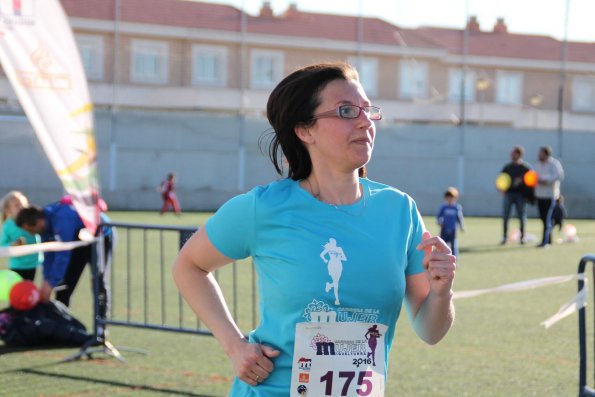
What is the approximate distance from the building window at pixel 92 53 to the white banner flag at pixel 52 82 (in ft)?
94.1

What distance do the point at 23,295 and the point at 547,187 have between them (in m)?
14.3

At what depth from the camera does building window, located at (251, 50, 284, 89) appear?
128 ft

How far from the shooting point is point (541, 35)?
40625 mm

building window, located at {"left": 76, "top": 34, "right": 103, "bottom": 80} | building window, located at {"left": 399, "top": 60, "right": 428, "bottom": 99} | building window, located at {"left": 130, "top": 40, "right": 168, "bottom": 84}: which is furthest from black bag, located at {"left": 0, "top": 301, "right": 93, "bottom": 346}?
building window, located at {"left": 399, "top": 60, "right": 428, "bottom": 99}

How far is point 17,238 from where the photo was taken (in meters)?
9.44

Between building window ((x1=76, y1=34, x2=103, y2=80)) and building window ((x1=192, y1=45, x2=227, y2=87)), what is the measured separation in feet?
14.2

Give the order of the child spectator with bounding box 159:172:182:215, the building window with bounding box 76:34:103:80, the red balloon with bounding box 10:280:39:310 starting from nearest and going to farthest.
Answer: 1. the red balloon with bounding box 10:280:39:310
2. the child spectator with bounding box 159:172:182:215
3. the building window with bounding box 76:34:103:80

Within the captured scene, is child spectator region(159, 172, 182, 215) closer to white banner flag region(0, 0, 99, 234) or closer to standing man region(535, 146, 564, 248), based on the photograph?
standing man region(535, 146, 564, 248)

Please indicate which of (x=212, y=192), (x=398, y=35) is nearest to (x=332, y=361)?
(x=212, y=192)

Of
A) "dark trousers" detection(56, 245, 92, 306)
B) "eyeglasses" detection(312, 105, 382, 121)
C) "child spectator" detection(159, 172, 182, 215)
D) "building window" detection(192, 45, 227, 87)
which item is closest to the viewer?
"eyeglasses" detection(312, 105, 382, 121)

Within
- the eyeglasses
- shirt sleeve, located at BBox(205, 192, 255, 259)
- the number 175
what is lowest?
the number 175

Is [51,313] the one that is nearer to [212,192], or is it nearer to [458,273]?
[458,273]

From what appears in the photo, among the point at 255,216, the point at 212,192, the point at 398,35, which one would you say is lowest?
the point at 212,192

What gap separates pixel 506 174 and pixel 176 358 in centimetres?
1344
